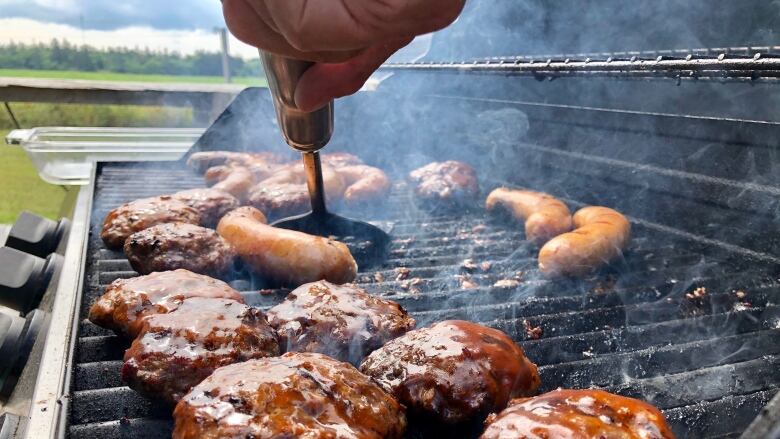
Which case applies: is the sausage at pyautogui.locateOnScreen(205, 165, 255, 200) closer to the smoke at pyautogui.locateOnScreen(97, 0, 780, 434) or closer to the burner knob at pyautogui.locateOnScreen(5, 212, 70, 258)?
the smoke at pyautogui.locateOnScreen(97, 0, 780, 434)

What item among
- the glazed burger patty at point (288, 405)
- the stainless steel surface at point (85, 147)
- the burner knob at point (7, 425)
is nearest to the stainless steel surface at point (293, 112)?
the glazed burger patty at point (288, 405)

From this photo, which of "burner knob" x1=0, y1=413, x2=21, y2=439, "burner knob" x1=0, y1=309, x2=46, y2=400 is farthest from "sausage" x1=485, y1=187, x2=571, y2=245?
"burner knob" x1=0, y1=309, x2=46, y2=400

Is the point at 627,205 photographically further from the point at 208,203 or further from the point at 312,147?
the point at 208,203

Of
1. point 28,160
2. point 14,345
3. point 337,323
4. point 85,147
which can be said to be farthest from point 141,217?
point 28,160

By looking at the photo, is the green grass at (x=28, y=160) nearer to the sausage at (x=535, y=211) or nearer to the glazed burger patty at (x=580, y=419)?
the sausage at (x=535, y=211)

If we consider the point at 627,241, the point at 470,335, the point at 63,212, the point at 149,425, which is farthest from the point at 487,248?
the point at 63,212

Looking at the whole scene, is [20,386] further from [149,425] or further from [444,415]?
[444,415]
